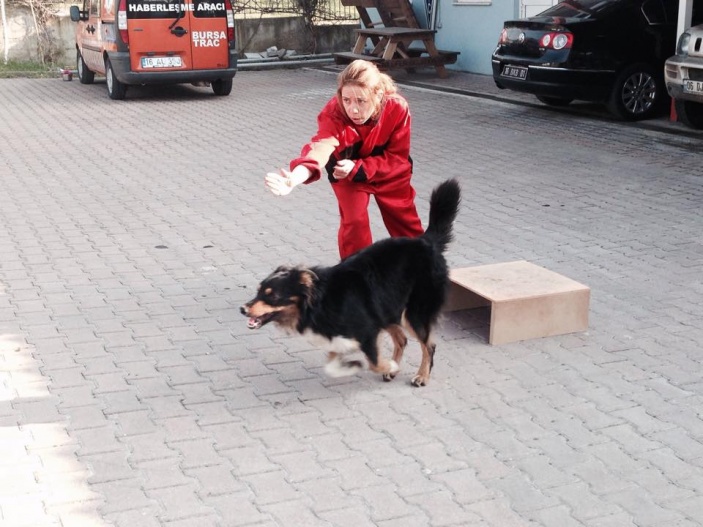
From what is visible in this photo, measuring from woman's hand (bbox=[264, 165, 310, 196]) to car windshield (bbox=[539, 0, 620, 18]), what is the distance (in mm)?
9454

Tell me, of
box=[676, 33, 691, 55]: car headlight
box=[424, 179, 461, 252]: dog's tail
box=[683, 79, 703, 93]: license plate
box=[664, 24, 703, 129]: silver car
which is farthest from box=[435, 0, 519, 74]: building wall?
box=[424, 179, 461, 252]: dog's tail

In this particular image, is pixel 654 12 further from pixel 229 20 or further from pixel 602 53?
pixel 229 20

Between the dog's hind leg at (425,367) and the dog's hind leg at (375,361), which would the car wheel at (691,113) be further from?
the dog's hind leg at (375,361)

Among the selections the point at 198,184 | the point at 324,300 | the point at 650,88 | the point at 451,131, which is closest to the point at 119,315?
the point at 324,300

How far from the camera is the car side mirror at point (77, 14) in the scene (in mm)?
17469

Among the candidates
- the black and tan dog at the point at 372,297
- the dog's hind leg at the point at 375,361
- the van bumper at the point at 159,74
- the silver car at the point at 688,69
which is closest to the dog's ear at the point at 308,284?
the black and tan dog at the point at 372,297

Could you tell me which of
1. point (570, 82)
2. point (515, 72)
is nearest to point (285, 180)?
point (570, 82)

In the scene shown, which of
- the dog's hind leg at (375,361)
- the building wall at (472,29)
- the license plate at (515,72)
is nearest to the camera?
the dog's hind leg at (375,361)

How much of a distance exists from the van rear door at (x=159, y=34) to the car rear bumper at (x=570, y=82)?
581cm

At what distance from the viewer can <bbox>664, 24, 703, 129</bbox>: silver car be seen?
11.5 m

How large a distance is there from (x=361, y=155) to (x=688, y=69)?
747 centimetres

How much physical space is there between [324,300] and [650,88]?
33.0 ft

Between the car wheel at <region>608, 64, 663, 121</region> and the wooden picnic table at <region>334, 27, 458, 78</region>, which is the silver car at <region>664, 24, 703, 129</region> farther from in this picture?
the wooden picnic table at <region>334, 27, 458, 78</region>

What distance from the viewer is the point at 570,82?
13227 mm
